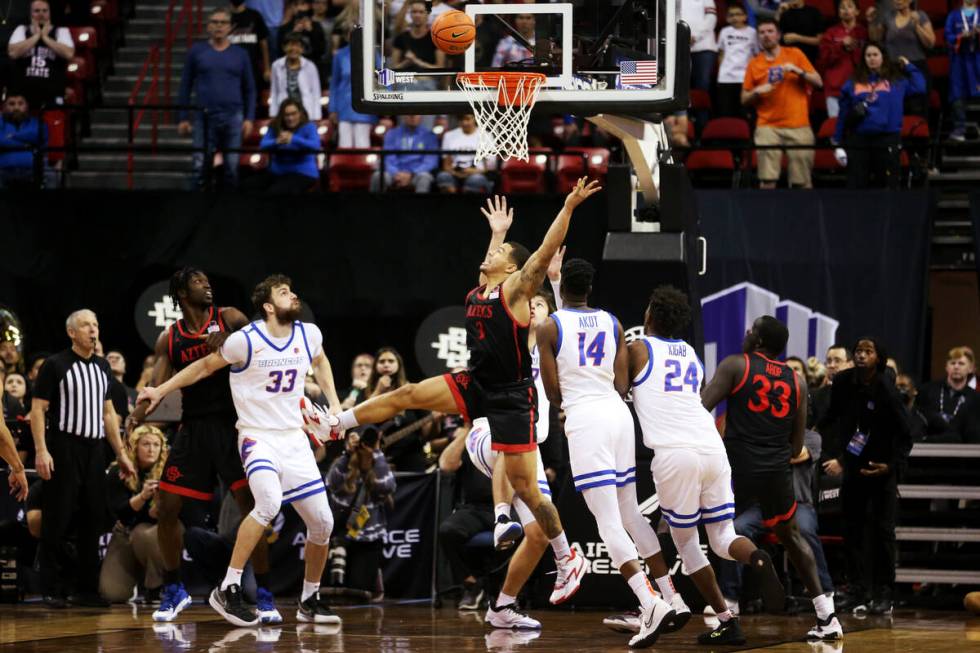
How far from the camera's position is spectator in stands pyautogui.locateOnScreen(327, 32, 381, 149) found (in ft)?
55.8

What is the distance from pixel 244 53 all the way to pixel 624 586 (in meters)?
8.06

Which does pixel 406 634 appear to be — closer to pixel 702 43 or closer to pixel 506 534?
pixel 506 534

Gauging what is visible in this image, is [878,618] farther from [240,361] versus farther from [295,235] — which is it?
[295,235]

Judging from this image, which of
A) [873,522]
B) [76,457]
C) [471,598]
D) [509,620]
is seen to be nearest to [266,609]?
[509,620]

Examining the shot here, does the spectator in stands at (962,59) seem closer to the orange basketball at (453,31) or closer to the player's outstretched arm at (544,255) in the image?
the orange basketball at (453,31)

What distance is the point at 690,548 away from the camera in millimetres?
9273

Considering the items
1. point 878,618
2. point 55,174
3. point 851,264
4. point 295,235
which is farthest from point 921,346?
point 55,174

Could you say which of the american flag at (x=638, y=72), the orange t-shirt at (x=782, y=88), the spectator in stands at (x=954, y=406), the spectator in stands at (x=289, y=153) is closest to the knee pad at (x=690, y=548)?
the american flag at (x=638, y=72)

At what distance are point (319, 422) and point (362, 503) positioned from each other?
2.67 metres

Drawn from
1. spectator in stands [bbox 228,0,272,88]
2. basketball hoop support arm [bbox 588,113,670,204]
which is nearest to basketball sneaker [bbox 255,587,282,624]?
basketball hoop support arm [bbox 588,113,670,204]

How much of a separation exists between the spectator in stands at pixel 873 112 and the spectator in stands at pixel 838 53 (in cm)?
102

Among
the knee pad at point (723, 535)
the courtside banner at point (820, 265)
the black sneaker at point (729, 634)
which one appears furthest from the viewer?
the courtside banner at point (820, 265)

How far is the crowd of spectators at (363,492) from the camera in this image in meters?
11.8

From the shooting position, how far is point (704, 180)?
55.0 feet
